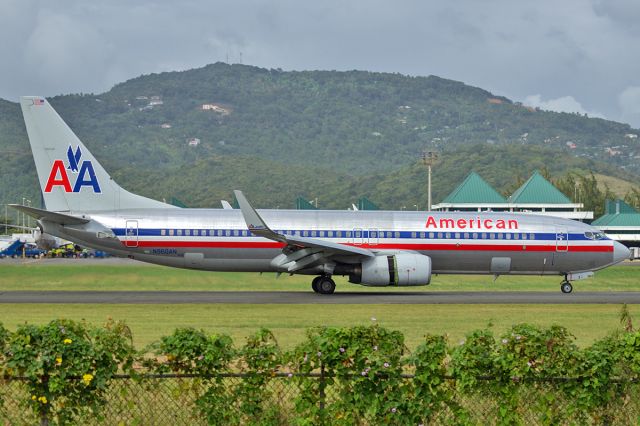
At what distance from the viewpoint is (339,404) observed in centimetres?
1223

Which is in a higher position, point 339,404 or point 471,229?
point 471,229

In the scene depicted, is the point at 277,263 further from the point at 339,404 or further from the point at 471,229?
the point at 339,404

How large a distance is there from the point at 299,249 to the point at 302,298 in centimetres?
223

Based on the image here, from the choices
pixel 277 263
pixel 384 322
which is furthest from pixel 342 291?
pixel 384 322

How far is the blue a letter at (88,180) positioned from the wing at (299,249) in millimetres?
7305

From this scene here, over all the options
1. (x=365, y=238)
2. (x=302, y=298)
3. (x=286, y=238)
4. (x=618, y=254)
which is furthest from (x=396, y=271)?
(x=618, y=254)

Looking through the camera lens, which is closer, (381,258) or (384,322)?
(384,322)

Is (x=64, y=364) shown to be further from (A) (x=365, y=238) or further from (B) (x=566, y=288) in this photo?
(B) (x=566, y=288)

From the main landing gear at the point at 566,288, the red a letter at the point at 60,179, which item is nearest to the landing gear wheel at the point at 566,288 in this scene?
the main landing gear at the point at 566,288

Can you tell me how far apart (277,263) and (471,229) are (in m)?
8.63

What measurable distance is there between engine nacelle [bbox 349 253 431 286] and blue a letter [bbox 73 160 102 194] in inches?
468

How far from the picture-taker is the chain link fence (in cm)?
1226

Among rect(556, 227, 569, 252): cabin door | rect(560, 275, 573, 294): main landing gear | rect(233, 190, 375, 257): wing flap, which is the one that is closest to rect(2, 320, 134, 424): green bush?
rect(233, 190, 375, 257): wing flap

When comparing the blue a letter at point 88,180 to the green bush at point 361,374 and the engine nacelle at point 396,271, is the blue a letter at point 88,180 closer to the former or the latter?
the engine nacelle at point 396,271
